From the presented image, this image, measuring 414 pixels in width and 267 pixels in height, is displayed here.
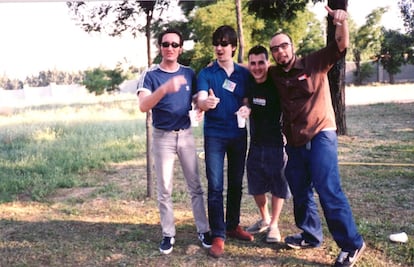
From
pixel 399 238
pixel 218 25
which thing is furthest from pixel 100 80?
pixel 399 238

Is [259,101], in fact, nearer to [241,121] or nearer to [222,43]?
[241,121]

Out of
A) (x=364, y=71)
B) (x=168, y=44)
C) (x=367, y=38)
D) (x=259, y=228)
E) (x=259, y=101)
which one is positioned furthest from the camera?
(x=367, y=38)

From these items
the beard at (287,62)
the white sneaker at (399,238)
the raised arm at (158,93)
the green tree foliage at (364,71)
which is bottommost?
the white sneaker at (399,238)

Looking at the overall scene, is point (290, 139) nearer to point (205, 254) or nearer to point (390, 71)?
point (205, 254)

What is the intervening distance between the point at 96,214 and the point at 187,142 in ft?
5.06

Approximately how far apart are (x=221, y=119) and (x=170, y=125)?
36 cm

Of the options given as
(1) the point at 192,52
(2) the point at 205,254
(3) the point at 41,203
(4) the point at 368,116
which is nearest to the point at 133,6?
(3) the point at 41,203

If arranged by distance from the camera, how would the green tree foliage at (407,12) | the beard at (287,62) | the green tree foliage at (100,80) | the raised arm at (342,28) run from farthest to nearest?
the green tree foliage at (100,80) → the green tree foliage at (407,12) → the beard at (287,62) → the raised arm at (342,28)

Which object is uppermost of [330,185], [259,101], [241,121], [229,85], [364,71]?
[364,71]

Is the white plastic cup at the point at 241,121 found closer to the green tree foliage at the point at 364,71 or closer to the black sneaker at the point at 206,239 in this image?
the black sneaker at the point at 206,239

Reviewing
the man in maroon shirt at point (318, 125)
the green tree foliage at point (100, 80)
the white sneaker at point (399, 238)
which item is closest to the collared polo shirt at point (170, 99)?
the man in maroon shirt at point (318, 125)

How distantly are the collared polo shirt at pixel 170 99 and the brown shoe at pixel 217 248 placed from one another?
848mm

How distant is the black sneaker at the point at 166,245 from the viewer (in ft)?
10.2

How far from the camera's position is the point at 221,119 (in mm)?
2990
